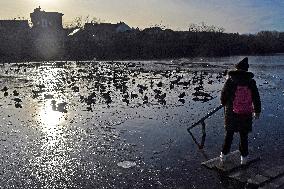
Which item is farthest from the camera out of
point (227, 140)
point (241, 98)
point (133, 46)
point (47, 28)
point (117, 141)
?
point (47, 28)

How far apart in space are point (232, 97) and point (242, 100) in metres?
0.20

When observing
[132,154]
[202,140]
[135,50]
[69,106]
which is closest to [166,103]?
[69,106]

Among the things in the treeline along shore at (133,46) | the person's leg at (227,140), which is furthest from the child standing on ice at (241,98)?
the treeline along shore at (133,46)

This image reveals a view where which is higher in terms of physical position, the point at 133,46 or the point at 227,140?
the point at 133,46

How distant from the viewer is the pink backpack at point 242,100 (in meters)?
6.54

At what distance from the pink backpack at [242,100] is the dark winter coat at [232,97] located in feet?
0.23

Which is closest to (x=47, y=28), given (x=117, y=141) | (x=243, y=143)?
(x=117, y=141)

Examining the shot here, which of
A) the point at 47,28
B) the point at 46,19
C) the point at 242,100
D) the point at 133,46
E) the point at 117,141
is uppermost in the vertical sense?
the point at 46,19

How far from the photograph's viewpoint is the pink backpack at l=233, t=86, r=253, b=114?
6.54 meters

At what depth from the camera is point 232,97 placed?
6.60 m

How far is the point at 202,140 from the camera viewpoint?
9.00 meters

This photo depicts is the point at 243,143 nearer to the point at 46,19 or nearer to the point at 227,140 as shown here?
the point at 227,140

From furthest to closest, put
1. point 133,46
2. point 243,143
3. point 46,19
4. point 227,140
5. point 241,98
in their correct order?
1. point 46,19
2. point 133,46
3. point 227,140
4. point 243,143
5. point 241,98

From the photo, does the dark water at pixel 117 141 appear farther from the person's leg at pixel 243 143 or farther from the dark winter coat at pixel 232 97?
the dark winter coat at pixel 232 97
